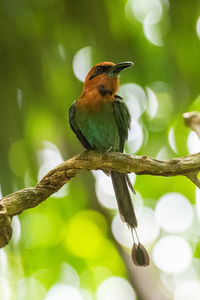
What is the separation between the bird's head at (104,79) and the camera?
11.9 ft

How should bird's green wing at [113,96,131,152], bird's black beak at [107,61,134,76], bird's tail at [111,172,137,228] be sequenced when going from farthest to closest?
bird's green wing at [113,96,131,152] → bird's black beak at [107,61,134,76] → bird's tail at [111,172,137,228]

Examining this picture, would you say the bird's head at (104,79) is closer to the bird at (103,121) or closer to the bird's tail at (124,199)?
the bird at (103,121)

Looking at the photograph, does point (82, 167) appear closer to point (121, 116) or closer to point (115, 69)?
point (121, 116)

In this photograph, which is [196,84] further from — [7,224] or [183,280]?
[183,280]

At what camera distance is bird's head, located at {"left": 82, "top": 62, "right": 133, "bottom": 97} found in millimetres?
3635

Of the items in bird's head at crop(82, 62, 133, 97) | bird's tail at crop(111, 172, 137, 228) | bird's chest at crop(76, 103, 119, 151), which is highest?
bird's head at crop(82, 62, 133, 97)

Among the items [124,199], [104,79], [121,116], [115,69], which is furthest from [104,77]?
[124,199]

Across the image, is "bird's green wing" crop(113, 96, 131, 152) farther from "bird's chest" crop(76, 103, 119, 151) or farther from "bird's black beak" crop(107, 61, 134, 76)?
"bird's black beak" crop(107, 61, 134, 76)

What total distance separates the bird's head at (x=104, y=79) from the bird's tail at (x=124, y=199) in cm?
72

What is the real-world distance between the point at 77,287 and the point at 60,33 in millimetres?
3273

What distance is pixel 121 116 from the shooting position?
3.53m

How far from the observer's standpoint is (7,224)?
6.61 ft

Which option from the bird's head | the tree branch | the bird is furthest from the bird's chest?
the tree branch

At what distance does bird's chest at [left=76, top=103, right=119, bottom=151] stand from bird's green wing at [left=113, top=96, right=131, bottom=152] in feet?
0.14
